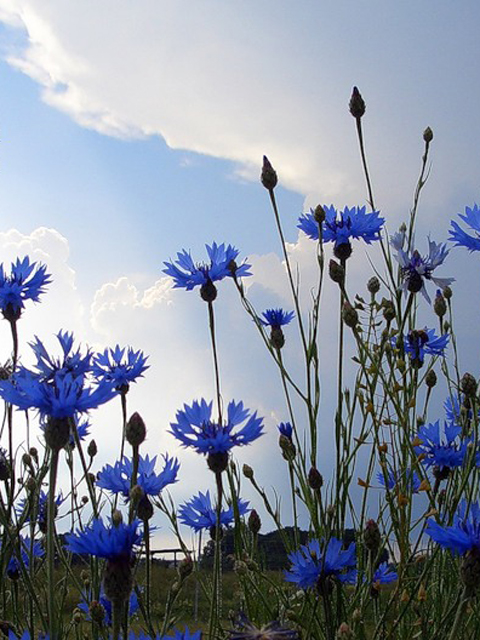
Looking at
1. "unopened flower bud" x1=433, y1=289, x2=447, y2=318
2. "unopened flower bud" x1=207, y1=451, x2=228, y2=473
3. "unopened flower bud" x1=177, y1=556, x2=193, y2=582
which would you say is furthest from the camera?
"unopened flower bud" x1=433, y1=289, x2=447, y2=318

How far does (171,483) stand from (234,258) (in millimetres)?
848

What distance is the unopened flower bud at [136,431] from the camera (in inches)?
59.2

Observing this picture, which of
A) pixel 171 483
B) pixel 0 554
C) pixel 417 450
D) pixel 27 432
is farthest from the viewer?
pixel 27 432

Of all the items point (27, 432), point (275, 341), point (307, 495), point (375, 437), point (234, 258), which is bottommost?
point (307, 495)

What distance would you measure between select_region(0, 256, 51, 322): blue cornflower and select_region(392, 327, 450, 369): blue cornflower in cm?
111

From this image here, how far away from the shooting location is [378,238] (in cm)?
240

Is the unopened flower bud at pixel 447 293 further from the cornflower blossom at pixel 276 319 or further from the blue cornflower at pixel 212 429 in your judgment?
the blue cornflower at pixel 212 429

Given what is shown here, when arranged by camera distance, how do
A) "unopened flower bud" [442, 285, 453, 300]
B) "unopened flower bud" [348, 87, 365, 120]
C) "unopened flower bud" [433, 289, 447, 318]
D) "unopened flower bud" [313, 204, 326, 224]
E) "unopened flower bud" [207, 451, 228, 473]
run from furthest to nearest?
1. "unopened flower bud" [442, 285, 453, 300]
2. "unopened flower bud" [433, 289, 447, 318]
3. "unopened flower bud" [348, 87, 365, 120]
4. "unopened flower bud" [313, 204, 326, 224]
5. "unopened flower bud" [207, 451, 228, 473]

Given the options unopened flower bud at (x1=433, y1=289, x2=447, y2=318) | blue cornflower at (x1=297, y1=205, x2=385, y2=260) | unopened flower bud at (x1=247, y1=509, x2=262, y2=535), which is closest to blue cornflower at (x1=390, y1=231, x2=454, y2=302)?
blue cornflower at (x1=297, y1=205, x2=385, y2=260)

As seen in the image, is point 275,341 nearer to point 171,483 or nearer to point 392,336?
point 392,336

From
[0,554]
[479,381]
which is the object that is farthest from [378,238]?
[0,554]

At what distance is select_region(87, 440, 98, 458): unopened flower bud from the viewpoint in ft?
8.12

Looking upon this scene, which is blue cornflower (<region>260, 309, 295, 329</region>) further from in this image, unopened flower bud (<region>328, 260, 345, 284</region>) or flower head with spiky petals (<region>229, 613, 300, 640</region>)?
flower head with spiky petals (<region>229, 613, 300, 640</region>)

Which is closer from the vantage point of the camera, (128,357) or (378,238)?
(128,357)
